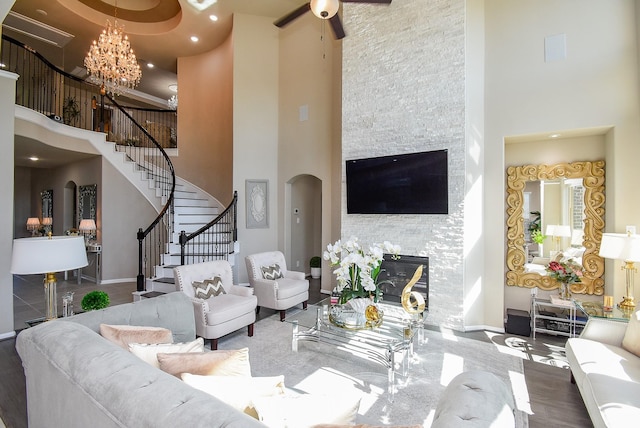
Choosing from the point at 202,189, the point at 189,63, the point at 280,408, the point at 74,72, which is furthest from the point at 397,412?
the point at 74,72

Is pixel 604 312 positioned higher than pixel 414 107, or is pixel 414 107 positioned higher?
pixel 414 107

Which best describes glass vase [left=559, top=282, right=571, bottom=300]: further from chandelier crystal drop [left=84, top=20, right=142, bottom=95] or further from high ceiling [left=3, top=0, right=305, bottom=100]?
chandelier crystal drop [left=84, top=20, right=142, bottom=95]

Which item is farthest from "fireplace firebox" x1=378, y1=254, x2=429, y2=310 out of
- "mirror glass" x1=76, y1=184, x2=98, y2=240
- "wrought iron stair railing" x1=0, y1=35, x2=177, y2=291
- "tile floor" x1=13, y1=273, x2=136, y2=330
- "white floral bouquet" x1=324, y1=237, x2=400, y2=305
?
"mirror glass" x1=76, y1=184, x2=98, y2=240

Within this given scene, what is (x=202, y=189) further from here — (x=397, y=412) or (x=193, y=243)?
(x=397, y=412)

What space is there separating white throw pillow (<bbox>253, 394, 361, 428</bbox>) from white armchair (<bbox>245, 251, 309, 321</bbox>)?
10.7 ft

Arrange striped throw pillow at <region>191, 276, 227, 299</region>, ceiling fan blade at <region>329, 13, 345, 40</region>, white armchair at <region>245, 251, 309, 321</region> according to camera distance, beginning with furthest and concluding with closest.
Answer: white armchair at <region>245, 251, 309, 321</region>
ceiling fan blade at <region>329, 13, 345, 40</region>
striped throw pillow at <region>191, 276, 227, 299</region>

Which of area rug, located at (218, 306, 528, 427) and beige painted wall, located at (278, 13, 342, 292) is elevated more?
beige painted wall, located at (278, 13, 342, 292)

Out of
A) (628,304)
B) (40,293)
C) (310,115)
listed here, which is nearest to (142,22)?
(310,115)

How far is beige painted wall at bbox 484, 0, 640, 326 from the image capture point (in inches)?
139

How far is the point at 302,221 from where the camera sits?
7.46 metres

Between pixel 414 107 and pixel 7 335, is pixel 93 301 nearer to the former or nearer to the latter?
pixel 7 335

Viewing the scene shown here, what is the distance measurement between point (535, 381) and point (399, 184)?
2.74m

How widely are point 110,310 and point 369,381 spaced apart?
7.28 feet

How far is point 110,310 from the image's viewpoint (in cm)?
217
